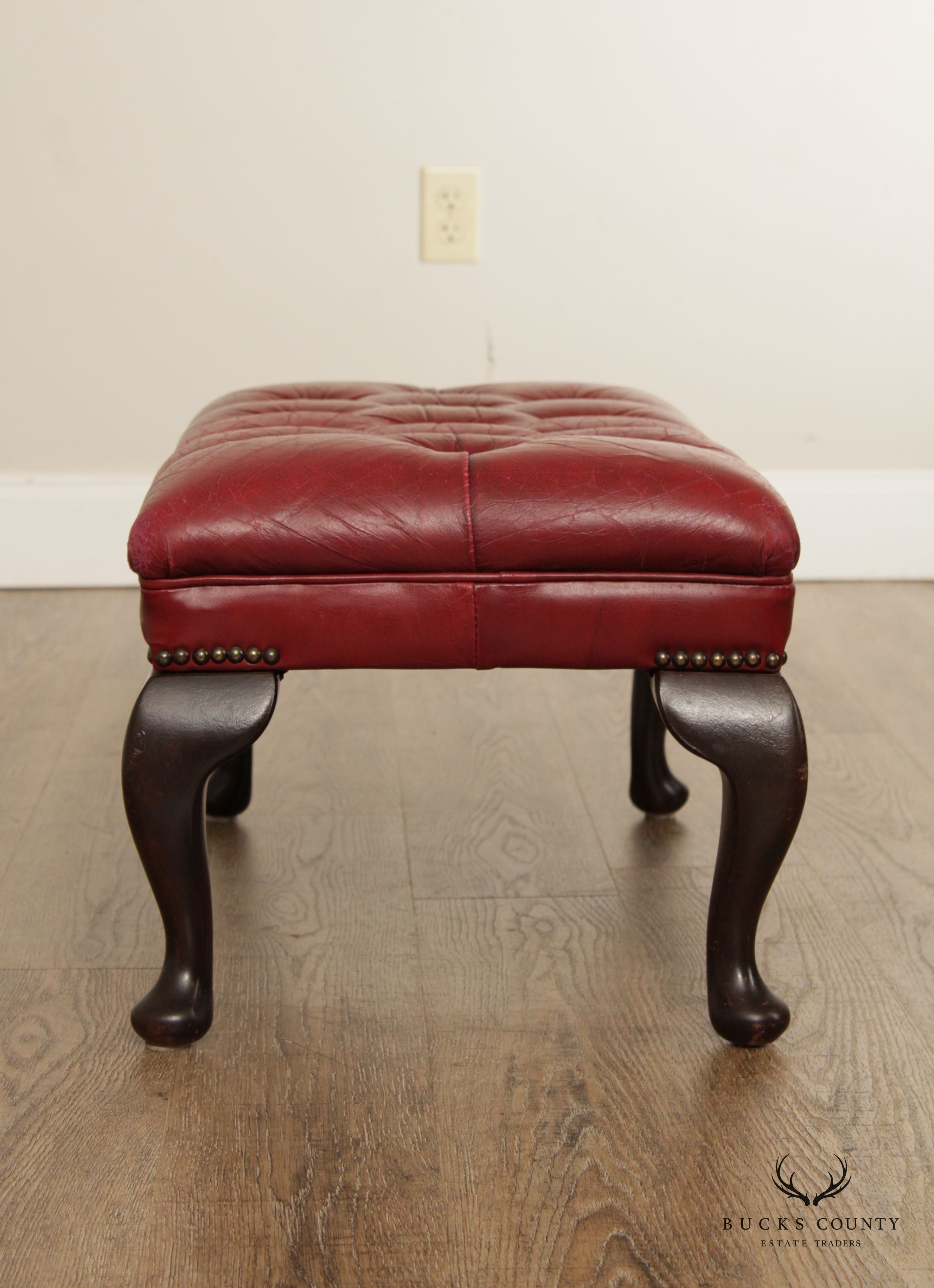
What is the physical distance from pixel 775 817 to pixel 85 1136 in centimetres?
49

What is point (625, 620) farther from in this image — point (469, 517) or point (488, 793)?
point (488, 793)

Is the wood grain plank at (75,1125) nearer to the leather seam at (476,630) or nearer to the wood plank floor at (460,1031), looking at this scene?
the wood plank floor at (460,1031)

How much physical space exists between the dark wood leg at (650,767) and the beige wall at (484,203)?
2.79ft

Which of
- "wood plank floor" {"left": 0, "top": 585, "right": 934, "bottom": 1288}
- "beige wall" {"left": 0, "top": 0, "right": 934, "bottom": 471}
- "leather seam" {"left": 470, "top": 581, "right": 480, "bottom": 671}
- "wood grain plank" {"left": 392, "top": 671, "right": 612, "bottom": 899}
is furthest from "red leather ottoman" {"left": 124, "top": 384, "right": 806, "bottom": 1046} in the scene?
"beige wall" {"left": 0, "top": 0, "right": 934, "bottom": 471}

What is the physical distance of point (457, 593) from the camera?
0.80 meters

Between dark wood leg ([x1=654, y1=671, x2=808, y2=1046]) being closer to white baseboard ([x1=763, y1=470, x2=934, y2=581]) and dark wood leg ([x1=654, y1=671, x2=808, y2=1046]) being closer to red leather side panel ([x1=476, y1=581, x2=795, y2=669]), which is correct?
red leather side panel ([x1=476, y1=581, x2=795, y2=669])

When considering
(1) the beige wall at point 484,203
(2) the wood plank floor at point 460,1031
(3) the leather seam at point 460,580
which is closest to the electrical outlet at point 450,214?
(1) the beige wall at point 484,203

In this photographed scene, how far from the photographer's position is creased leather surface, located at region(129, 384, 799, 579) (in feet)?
2.57

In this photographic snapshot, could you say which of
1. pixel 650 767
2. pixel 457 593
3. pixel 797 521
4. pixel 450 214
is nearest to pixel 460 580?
pixel 457 593

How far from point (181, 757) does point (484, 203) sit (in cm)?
126

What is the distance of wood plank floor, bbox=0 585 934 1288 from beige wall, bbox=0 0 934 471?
26.5 inches

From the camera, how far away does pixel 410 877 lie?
110 cm

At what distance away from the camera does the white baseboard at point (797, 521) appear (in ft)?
6.16

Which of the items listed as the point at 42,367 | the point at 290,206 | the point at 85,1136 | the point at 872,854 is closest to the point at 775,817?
the point at 872,854
